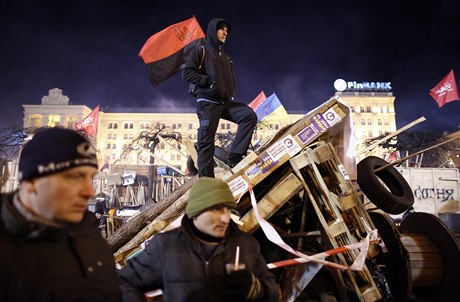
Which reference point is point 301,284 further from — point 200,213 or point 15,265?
point 15,265

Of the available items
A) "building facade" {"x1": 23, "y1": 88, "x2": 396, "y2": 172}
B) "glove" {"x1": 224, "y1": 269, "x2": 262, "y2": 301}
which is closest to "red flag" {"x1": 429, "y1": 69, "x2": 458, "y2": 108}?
"glove" {"x1": 224, "y1": 269, "x2": 262, "y2": 301}

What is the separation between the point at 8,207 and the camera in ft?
4.62

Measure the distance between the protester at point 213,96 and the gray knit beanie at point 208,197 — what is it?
2.35 metres

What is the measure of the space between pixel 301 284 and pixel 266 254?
822 millimetres

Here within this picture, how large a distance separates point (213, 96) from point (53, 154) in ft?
12.3

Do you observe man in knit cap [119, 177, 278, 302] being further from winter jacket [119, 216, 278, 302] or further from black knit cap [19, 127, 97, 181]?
black knit cap [19, 127, 97, 181]

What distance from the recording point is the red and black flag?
36.6 ft

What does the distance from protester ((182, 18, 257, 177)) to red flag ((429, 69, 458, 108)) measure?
20.4 meters

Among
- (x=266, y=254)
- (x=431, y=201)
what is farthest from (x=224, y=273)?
→ (x=431, y=201)

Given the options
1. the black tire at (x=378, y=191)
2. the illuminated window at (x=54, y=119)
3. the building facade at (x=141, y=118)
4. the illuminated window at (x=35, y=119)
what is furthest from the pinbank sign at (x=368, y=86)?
the black tire at (x=378, y=191)

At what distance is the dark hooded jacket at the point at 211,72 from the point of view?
16.4ft

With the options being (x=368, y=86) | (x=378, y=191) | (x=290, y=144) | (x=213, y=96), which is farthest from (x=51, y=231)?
(x=368, y=86)

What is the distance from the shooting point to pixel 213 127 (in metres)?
5.08

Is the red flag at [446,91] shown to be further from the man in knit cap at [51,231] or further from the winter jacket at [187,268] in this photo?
the man in knit cap at [51,231]
